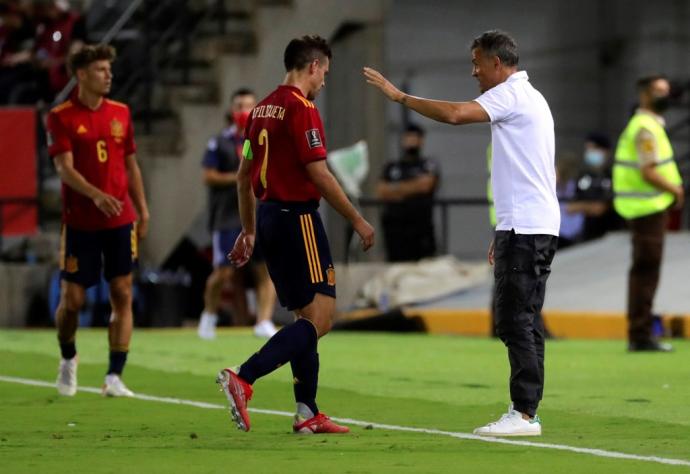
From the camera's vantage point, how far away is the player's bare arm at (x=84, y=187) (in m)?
11.9

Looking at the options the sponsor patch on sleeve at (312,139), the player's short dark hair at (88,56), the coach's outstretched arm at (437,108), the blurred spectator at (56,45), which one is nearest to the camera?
the coach's outstretched arm at (437,108)

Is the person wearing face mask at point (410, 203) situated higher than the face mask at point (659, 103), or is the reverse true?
the face mask at point (659, 103)

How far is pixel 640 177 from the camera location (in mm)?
15969

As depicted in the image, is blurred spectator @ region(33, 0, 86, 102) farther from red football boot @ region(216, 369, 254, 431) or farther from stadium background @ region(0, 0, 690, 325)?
red football boot @ region(216, 369, 254, 431)

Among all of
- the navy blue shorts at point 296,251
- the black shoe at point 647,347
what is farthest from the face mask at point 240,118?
the navy blue shorts at point 296,251

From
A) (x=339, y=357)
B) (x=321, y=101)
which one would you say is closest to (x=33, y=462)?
(x=339, y=357)

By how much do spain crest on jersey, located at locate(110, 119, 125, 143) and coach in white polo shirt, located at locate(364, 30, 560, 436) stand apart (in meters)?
3.13

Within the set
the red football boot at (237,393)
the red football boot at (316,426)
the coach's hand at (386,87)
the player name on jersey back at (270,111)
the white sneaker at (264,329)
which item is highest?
the coach's hand at (386,87)

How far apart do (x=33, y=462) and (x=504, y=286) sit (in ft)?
8.65

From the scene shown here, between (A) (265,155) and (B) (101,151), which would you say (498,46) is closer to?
(A) (265,155)

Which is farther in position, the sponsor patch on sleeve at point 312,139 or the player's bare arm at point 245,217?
the player's bare arm at point 245,217

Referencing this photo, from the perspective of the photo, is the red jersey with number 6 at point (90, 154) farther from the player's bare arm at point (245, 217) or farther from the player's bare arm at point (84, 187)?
the player's bare arm at point (245, 217)

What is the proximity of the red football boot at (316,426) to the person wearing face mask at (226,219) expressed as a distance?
8335 millimetres

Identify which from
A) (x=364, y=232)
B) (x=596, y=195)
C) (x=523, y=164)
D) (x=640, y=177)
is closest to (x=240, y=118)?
(x=640, y=177)
